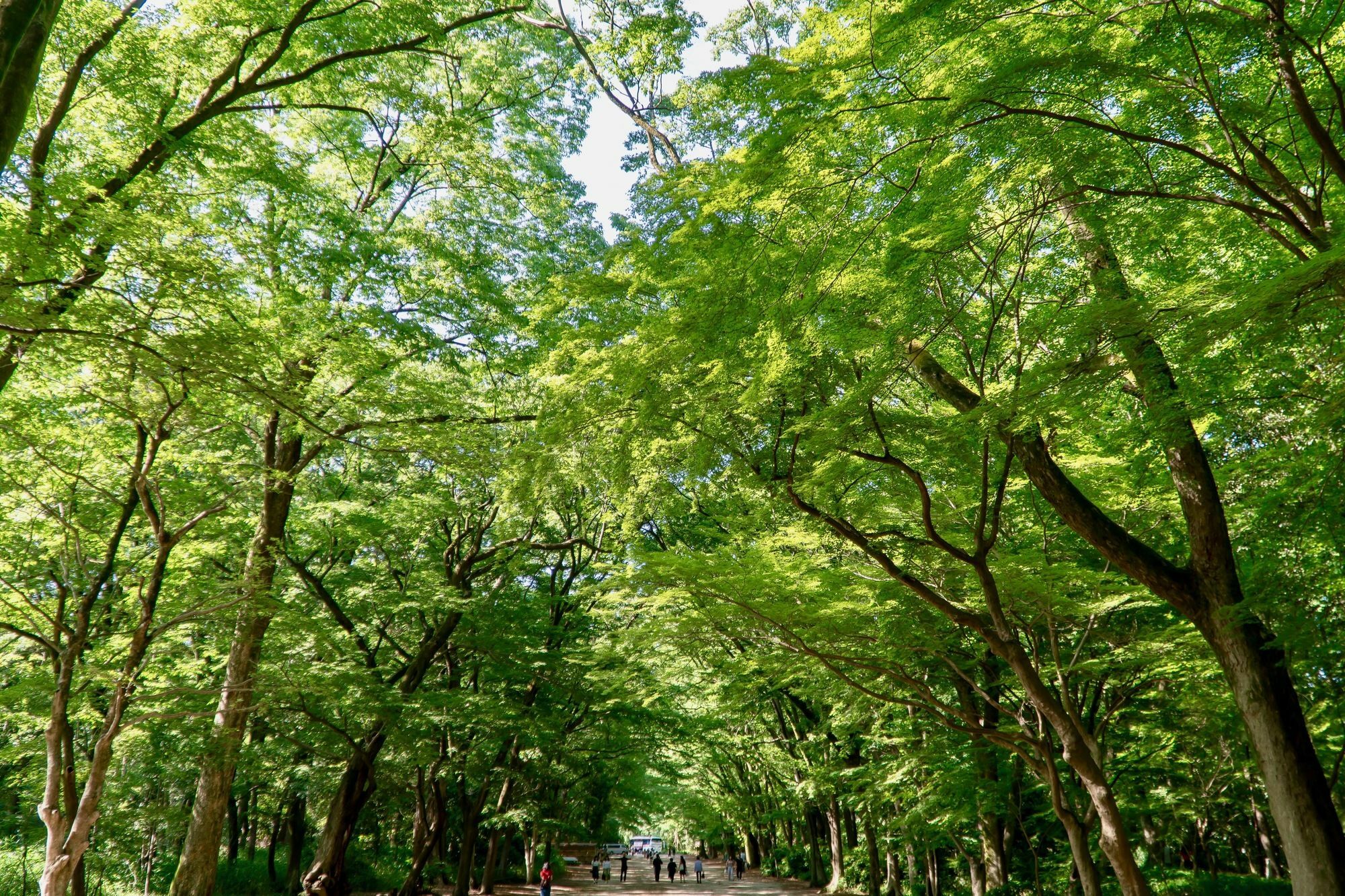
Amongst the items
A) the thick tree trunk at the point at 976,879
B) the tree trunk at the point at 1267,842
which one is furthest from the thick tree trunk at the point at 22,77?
the tree trunk at the point at 1267,842

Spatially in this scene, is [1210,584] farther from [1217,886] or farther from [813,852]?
[813,852]

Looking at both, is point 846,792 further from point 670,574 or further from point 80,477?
point 80,477

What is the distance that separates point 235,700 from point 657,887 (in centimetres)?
2128

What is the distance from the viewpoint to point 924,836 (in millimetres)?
14094

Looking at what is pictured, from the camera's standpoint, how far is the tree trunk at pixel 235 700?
10.5 meters

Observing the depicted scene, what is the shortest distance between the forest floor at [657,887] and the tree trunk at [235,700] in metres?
11.5

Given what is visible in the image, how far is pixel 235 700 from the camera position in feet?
38.0

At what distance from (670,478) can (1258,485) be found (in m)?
6.89

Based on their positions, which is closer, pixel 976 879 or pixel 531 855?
pixel 976 879

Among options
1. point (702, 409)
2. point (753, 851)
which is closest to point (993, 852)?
point (702, 409)

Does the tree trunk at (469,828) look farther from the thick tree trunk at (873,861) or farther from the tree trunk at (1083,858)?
the tree trunk at (1083,858)

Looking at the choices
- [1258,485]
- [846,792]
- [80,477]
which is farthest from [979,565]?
[846,792]

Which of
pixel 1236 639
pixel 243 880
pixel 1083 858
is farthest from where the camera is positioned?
pixel 243 880

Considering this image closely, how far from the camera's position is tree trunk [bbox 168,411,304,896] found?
10453 millimetres
